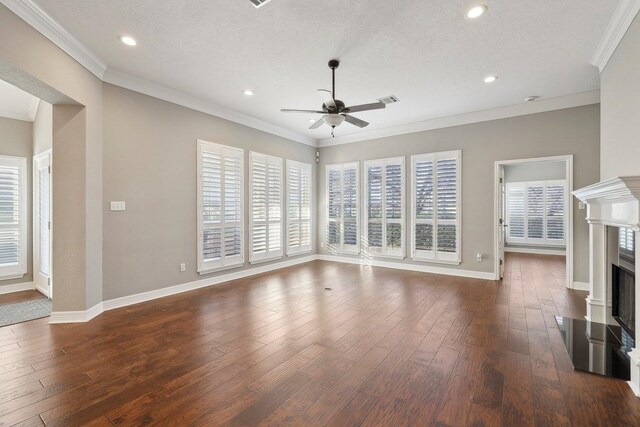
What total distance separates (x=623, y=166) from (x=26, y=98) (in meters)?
7.53

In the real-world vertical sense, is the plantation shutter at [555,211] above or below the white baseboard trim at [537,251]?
above

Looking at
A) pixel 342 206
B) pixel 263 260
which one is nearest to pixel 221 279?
pixel 263 260

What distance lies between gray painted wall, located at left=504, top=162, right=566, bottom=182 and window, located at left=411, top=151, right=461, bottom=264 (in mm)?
3676

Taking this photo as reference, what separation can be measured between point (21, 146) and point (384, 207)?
259 inches

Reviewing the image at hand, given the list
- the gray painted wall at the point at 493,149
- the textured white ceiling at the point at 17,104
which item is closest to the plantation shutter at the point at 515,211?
the gray painted wall at the point at 493,149

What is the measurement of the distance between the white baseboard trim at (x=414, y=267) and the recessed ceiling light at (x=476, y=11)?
13.9ft

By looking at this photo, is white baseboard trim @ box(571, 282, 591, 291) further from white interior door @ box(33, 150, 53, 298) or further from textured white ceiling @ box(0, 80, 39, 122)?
textured white ceiling @ box(0, 80, 39, 122)

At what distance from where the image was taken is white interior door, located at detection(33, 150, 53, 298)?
4.23 m

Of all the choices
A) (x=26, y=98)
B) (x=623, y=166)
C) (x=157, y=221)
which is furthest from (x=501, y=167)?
(x=26, y=98)

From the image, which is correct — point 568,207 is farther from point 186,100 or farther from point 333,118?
point 186,100

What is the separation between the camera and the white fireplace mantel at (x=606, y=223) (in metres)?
2.09

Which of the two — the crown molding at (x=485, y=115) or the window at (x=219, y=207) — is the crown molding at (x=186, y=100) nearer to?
the window at (x=219, y=207)

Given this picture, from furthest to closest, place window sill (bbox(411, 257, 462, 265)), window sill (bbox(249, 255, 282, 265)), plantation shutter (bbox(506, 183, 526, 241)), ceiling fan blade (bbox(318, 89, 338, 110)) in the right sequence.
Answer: plantation shutter (bbox(506, 183, 526, 241)), window sill (bbox(249, 255, 282, 265)), window sill (bbox(411, 257, 462, 265)), ceiling fan blade (bbox(318, 89, 338, 110))

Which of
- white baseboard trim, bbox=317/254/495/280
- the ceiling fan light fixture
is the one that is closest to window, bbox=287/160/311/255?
white baseboard trim, bbox=317/254/495/280
